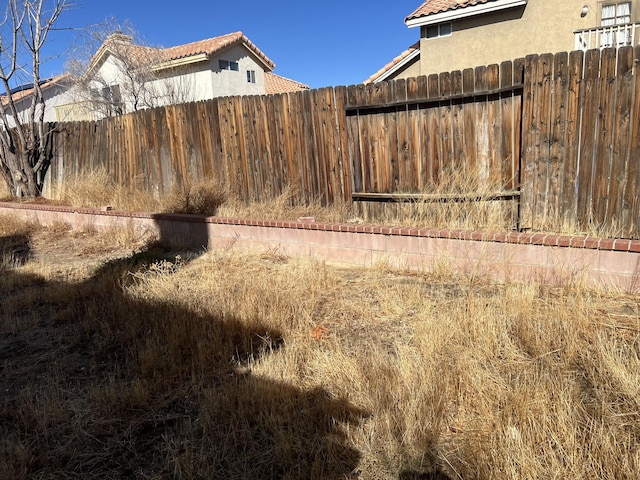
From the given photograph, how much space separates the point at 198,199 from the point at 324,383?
5.18 m

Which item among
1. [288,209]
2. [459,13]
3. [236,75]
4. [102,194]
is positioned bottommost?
[288,209]

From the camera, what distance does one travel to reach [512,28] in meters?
13.3

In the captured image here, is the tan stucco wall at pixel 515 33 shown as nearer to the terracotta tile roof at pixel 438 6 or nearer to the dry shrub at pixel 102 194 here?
the terracotta tile roof at pixel 438 6

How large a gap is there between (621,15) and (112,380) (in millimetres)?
15241

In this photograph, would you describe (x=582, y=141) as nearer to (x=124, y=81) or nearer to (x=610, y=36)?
(x=610, y=36)

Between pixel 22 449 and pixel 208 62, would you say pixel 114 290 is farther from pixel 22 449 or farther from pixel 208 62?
pixel 208 62

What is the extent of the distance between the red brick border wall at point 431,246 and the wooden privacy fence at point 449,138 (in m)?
1.04

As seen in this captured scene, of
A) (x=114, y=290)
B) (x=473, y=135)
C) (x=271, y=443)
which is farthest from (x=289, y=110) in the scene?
(x=271, y=443)

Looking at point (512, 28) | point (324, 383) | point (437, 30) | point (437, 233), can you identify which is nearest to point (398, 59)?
point (437, 30)

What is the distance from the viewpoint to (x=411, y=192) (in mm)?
6070

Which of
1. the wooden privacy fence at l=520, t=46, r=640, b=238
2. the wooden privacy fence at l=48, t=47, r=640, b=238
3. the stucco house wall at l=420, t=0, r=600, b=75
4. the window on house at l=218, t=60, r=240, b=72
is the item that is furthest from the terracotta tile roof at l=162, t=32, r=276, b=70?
the wooden privacy fence at l=520, t=46, r=640, b=238

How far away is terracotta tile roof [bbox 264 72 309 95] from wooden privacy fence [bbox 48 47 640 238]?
2309 centimetres

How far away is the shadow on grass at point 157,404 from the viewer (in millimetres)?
2264

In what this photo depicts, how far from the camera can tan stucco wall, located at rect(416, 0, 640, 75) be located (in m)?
12.7
